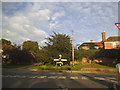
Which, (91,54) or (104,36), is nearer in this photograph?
(91,54)

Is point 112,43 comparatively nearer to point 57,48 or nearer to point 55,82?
point 57,48

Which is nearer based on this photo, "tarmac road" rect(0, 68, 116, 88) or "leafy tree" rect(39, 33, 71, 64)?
"tarmac road" rect(0, 68, 116, 88)

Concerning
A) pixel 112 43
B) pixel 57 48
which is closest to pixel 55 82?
pixel 57 48

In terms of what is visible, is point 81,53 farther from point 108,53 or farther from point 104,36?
point 104,36

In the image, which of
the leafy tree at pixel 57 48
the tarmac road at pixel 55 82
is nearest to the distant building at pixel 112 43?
the leafy tree at pixel 57 48

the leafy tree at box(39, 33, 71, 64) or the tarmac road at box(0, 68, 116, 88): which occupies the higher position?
the leafy tree at box(39, 33, 71, 64)

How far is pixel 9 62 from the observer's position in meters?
32.6

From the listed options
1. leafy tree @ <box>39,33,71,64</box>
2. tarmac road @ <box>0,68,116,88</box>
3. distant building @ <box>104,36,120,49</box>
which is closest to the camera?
tarmac road @ <box>0,68,116,88</box>

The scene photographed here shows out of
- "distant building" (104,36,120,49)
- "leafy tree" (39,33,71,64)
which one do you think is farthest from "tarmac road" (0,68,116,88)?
"distant building" (104,36,120,49)

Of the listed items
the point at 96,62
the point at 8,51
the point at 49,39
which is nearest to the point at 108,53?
the point at 96,62

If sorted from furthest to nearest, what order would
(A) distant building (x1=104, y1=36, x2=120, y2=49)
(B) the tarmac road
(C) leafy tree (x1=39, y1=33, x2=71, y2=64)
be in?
1. (A) distant building (x1=104, y1=36, x2=120, y2=49)
2. (C) leafy tree (x1=39, y1=33, x2=71, y2=64)
3. (B) the tarmac road

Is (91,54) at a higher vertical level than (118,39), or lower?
lower

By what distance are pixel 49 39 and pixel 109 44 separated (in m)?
21.3

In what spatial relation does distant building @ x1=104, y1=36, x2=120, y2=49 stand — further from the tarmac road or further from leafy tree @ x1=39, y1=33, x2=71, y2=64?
the tarmac road
